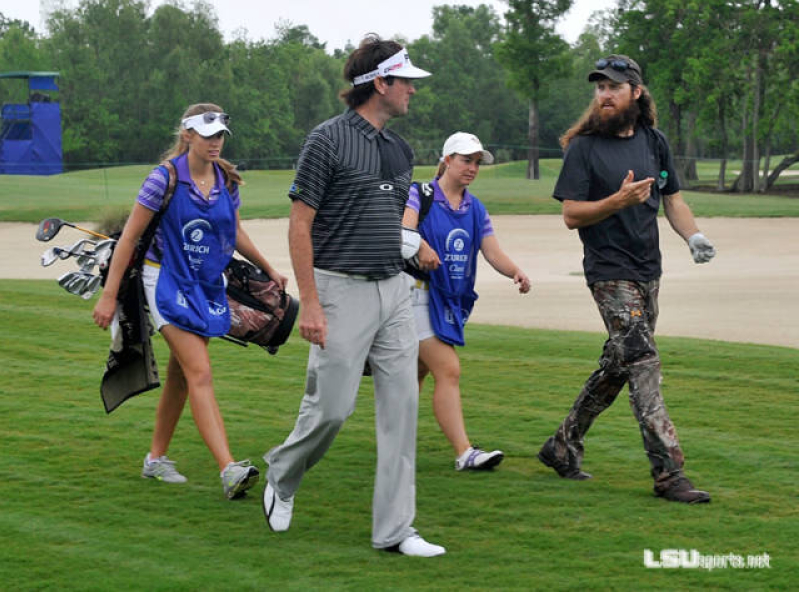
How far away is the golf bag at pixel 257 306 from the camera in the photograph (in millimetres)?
6656

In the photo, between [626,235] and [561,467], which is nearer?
[626,235]

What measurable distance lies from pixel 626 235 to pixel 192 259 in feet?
7.12

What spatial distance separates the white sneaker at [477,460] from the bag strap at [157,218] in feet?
6.47

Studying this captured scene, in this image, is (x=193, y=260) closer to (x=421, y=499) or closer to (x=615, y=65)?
(x=421, y=499)

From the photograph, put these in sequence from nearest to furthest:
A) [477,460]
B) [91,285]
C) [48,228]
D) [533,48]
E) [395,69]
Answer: [395,69] → [91,285] → [477,460] → [48,228] → [533,48]

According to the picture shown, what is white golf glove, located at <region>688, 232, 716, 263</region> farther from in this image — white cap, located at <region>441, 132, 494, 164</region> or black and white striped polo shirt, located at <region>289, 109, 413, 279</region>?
black and white striped polo shirt, located at <region>289, 109, 413, 279</region>

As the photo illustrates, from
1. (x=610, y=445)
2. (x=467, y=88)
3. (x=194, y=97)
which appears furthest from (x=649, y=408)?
(x=467, y=88)

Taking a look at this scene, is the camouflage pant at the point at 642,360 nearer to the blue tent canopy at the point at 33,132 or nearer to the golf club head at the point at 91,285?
the golf club head at the point at 91,285

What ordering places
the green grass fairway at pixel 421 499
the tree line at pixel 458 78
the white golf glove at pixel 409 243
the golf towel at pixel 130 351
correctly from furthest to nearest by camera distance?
the tree line at pixel 458 78 → the golf towel at pixel 130 351 → the white golf glove at pixel 409 243 → the green grass fairway at pixel 421 499


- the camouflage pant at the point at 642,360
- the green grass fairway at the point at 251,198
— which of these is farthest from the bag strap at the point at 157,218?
the green grass fairway at the point at 251,198

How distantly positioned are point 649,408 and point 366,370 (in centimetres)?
142

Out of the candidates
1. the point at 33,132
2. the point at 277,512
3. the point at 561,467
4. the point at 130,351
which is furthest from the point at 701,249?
the point at 33,132

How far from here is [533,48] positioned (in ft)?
202

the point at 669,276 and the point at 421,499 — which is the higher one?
the point at 421,499
